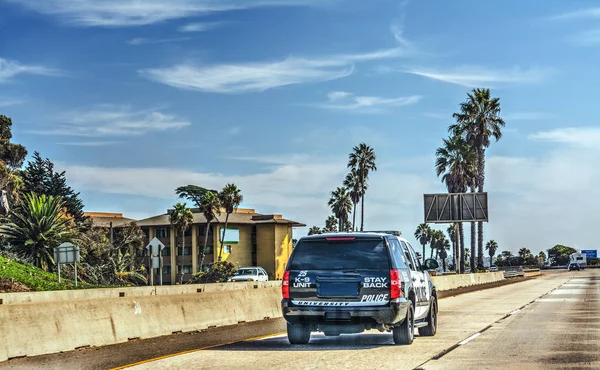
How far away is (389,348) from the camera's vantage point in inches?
584

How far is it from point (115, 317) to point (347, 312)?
4.77 meters

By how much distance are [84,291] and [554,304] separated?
82.9 ft

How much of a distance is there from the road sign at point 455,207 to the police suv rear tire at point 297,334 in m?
56.8

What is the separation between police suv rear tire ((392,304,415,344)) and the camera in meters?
15.1

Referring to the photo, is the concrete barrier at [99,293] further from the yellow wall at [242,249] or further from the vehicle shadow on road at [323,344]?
the yellow wall at [242,249]

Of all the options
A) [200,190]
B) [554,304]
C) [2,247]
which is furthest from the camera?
[200,190]

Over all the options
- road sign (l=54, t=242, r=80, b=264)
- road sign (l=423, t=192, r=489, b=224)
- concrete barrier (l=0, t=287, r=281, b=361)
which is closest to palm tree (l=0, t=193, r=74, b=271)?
road sign (l=54, t=242, r=80, b=264)

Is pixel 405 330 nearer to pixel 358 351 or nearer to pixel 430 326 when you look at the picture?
pixel 358 351

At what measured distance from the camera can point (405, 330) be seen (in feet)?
49.8


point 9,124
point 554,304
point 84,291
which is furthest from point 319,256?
point 9,124

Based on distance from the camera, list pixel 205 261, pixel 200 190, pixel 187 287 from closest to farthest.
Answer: pixel 187 287 → pixel 205 261 → pixel 200 190

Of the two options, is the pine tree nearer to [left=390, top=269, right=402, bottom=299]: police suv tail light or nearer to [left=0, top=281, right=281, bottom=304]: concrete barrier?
[left=0, top=281, right=281, bottom=304]: concrete barrier

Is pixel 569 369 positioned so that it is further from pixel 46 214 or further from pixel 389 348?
pixel 46 214

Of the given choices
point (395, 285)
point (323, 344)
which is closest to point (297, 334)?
point (323, 344)
